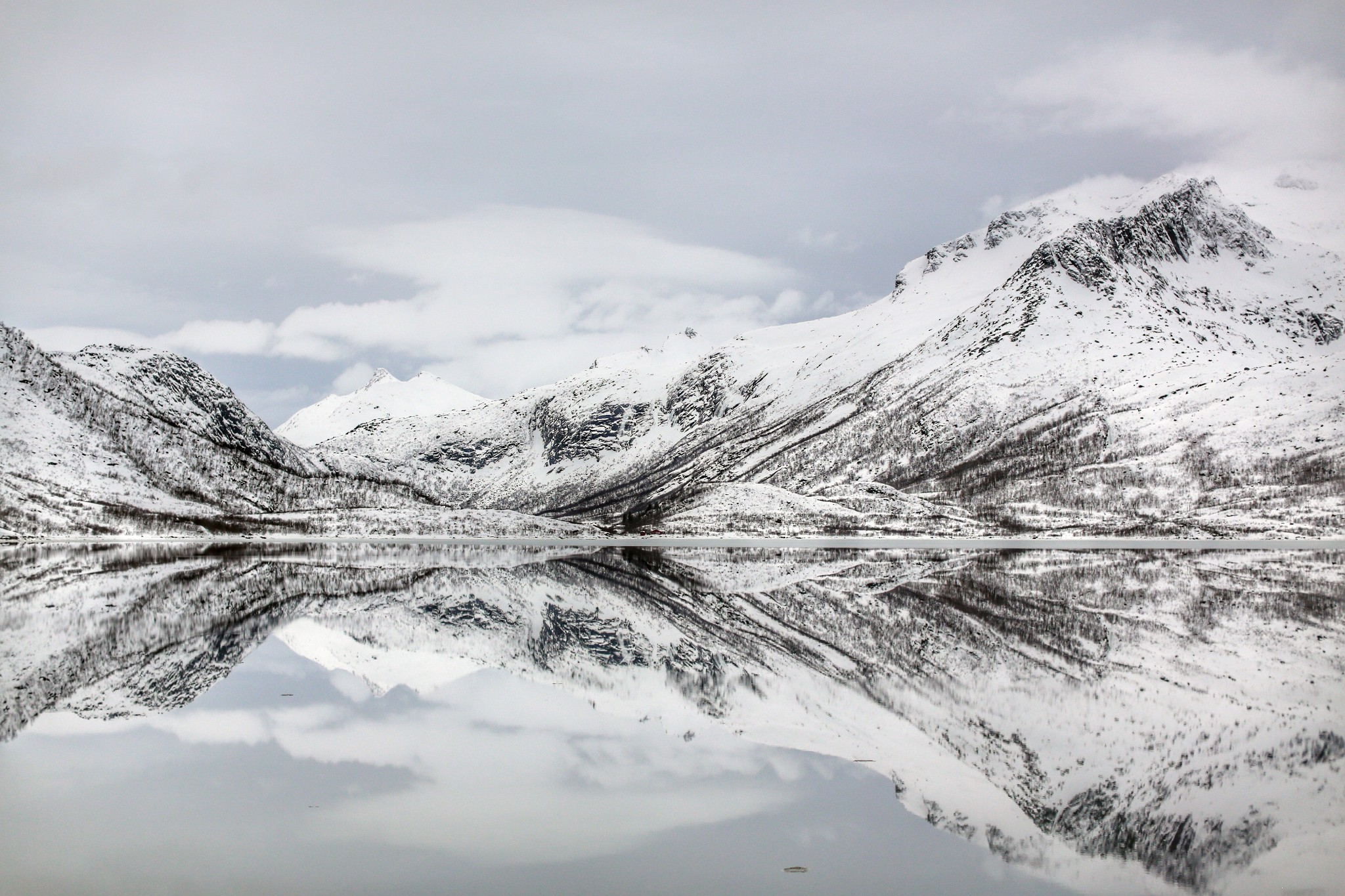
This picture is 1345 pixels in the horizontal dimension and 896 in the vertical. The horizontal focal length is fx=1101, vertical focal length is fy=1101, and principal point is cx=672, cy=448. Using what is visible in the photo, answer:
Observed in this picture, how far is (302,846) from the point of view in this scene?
1609 cm

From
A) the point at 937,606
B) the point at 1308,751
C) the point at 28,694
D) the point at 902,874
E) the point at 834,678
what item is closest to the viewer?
the point at 902,874

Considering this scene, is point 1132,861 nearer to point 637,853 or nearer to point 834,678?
point 637,853

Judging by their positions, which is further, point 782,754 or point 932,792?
point 782,754

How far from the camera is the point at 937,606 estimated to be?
50125 millimetres

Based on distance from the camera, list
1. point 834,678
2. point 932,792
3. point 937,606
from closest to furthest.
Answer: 1. point 932,792
2. point 834,678
3. point 937,606

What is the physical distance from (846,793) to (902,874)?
152 inches

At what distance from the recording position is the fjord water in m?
15.6

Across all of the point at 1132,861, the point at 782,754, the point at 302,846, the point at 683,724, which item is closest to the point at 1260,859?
the point at 1132,861

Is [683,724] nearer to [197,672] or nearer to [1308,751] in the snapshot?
[1308,751]

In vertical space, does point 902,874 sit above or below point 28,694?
below

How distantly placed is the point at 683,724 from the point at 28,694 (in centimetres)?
1579

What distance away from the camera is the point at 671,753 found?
861 inches

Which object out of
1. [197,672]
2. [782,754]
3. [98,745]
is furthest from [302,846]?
[197,672]

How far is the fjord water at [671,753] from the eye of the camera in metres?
15.6
